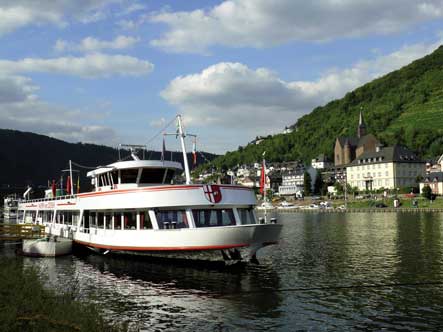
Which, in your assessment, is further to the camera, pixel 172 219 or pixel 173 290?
pixel 172 219

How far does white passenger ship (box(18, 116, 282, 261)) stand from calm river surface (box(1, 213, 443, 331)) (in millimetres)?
1484

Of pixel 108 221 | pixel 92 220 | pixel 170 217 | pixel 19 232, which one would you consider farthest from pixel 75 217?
pixel 170 217

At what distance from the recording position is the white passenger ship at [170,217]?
27.9 meters

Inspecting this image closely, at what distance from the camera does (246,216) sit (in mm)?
30953

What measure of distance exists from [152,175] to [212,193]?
23.2ft

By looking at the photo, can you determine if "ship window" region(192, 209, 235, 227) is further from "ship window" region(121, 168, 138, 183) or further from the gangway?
the gangway

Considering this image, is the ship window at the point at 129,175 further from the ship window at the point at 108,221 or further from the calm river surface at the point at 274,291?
the calm river surface at the point at 274,291

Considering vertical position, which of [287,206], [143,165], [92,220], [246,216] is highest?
[143,165]

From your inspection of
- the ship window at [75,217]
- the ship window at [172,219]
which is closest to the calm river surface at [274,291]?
the ship window at [172,219]

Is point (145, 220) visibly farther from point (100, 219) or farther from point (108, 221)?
point (100, 219)

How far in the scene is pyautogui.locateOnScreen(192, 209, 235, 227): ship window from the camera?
96.6 feet

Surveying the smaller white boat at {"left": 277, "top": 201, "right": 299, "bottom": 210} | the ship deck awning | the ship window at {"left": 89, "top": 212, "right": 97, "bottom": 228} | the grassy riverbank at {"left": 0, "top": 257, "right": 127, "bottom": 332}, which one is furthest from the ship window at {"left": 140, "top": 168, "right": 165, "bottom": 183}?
the smaller white boat at {"left": 277, "top": 201, "right": 299, "bottom": 210}

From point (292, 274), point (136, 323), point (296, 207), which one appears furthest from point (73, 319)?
point (296, 207)

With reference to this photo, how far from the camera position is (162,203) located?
2950 cm
